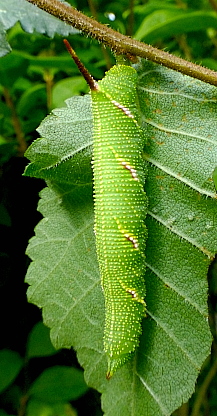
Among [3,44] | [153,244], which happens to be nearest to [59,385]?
[153,244]

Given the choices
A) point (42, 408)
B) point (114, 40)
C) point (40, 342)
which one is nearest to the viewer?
point (114, 40)

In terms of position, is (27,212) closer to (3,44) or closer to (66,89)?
(66,89)

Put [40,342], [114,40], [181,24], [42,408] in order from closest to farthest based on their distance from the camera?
[114,40] < [181,24] < [40,342] < [42,408]

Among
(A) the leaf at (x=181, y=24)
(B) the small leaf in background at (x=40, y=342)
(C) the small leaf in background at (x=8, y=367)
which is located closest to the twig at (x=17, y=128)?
(A) the leaf at (x=181, y=24)

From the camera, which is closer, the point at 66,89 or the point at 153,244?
the point at 153,244

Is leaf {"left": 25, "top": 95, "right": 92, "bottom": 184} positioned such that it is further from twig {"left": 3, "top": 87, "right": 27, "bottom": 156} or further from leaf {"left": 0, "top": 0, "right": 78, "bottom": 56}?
twig {"left": 3, "top": 87, "right": 27, "bottom": 156}

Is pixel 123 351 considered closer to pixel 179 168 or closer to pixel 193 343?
pixel 193 343

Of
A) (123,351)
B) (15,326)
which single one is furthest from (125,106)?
(15,326)

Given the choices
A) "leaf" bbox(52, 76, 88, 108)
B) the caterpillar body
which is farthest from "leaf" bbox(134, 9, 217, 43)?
the caterpillar body
